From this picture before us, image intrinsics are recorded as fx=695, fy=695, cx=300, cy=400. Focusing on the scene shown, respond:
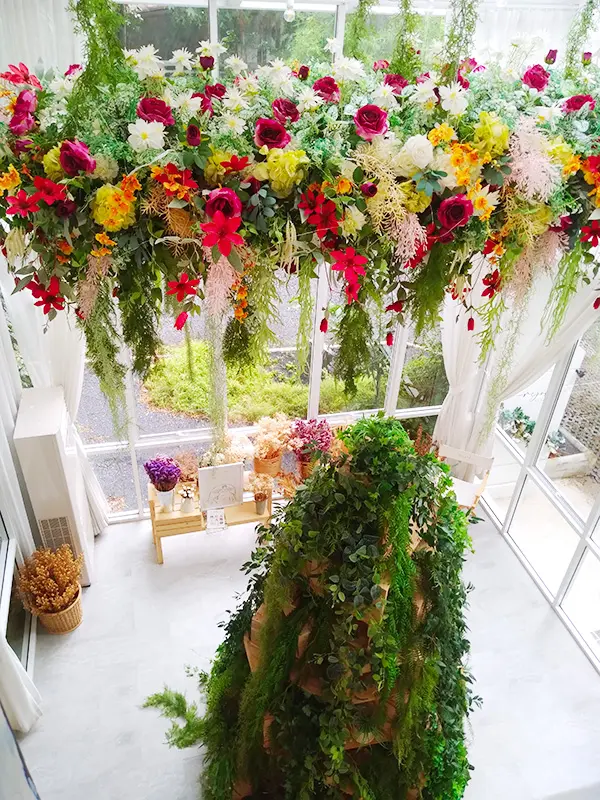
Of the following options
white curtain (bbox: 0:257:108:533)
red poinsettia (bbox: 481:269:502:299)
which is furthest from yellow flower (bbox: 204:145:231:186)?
white curtain (bbox: 0:257:108:533)

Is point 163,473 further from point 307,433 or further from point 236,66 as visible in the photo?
point 236,66

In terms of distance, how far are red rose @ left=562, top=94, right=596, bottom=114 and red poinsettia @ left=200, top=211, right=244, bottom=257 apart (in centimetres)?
126

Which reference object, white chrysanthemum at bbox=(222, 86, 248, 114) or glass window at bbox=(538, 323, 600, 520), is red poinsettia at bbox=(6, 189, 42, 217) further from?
glass window at bbox=(538, 323, 600, 520)

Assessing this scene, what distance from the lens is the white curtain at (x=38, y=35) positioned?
291 cm

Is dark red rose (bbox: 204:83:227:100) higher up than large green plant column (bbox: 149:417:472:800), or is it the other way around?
dark red rose (bbox: 204:83:227:100)

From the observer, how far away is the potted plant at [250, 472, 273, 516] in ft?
15.1

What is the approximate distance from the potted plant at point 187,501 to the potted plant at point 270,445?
48cm

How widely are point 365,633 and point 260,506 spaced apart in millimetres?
2533

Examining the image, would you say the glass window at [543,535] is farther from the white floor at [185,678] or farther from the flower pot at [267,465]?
the flower pot at [267,465]

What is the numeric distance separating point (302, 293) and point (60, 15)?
1.74 m

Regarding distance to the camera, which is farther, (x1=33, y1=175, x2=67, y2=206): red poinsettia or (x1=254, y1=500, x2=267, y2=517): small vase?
(x1=254, y1=500, x2=267, y2=517): small vase

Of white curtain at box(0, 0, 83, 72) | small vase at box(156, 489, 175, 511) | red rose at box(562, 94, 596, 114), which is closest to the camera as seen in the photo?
red rose at box(562, 94, 596, 114)

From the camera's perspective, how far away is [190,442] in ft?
15.8

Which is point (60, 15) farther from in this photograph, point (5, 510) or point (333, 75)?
point (5, 510)
